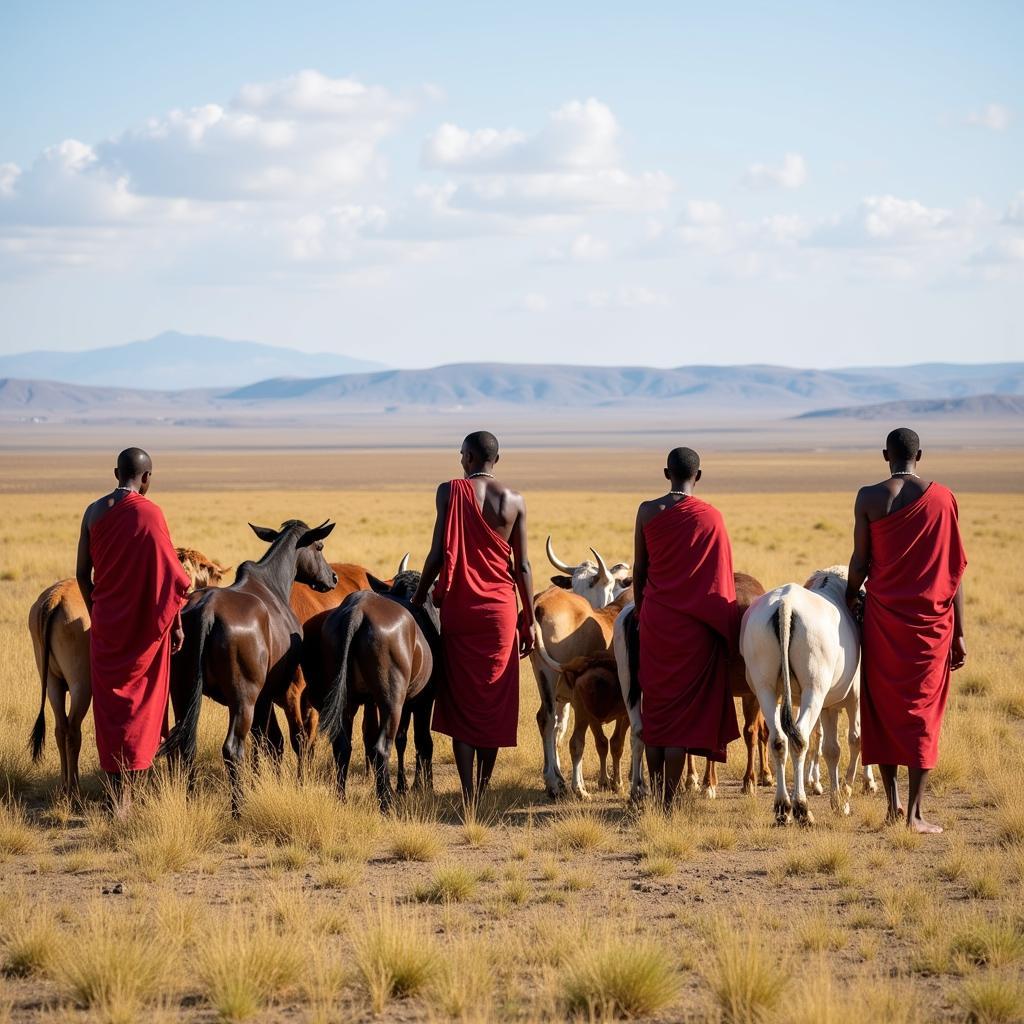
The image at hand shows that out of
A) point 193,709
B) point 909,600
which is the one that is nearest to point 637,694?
point 909,600

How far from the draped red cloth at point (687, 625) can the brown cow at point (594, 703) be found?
2.39ft

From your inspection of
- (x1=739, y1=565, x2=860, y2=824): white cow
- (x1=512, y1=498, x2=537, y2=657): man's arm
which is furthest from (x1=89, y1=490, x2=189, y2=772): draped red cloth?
(x1=739, y1=565, x2=860, y2=824): white cow

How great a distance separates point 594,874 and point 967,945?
85.2 inches

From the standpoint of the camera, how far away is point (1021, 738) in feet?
39.2

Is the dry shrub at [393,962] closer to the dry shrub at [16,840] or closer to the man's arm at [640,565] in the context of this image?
the dry shrub at [16,840]

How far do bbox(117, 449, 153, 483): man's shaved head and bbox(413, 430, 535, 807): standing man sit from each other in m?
1.92

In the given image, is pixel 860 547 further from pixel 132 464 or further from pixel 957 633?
pixel 132 464

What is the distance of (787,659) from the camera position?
8.39 meters

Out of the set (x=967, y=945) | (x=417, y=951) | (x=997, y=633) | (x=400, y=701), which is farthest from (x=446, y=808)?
(x=997, y=633)

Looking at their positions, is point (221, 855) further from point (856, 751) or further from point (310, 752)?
point (856, 751)

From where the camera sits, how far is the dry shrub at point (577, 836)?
332 inches

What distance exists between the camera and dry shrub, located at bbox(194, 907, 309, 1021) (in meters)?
5.73

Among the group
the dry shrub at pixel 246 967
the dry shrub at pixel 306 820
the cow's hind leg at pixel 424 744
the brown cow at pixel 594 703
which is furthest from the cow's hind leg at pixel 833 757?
the dry shrub at pixel 246 967

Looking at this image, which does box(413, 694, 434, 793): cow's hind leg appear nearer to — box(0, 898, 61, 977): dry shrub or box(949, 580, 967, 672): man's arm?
box(0, 898, 61, 977): dry shrub
